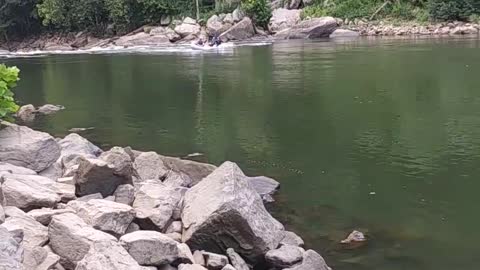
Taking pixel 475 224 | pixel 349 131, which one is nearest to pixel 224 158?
pixel 349 131

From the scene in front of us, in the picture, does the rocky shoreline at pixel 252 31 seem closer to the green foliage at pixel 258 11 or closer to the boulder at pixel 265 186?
the green foliage at pixel 258 11

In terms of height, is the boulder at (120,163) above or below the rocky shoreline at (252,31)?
above

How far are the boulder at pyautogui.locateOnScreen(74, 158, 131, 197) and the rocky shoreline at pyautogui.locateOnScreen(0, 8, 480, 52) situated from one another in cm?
4638

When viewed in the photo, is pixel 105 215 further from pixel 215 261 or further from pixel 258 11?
pixel 258 11

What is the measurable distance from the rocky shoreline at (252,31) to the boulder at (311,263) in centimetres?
4657

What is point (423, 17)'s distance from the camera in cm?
6053

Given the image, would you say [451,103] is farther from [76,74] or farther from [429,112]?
[76,74]

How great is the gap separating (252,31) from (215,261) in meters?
56.6

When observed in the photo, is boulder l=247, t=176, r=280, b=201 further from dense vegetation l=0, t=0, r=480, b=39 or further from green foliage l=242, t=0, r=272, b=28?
green foliage l=242, t=0, r=272, b=28

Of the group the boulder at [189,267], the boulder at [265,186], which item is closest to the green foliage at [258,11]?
the boulder at [265,186]

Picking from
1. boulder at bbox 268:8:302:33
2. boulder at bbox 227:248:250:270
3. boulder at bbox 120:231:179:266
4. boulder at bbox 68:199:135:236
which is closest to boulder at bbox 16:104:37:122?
boulder at bbox 68:199:135:236

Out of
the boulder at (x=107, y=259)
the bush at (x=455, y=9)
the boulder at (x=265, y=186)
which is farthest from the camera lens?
the bush at (x=455, y=9)

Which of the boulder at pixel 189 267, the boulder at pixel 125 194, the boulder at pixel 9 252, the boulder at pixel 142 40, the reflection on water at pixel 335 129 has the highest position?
the boulder at pixel 9 252

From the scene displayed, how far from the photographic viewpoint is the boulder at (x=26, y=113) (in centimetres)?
2422
